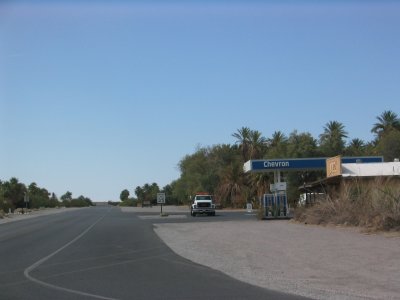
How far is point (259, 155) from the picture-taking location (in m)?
91.9

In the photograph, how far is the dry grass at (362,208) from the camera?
79.2 feet

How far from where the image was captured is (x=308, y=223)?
3262 centimetres

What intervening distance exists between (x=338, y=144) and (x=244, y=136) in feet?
51.7

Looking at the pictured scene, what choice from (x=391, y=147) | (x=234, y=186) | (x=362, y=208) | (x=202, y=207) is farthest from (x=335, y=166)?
(x=234, y=186)

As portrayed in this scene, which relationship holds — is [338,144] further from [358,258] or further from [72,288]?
[72,288]

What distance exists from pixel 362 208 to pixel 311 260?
1207 centimetres

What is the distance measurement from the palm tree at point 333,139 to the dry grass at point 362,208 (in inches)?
2002

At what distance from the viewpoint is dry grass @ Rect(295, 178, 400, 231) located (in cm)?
2414

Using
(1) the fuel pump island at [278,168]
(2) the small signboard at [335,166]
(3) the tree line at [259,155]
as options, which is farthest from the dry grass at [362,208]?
(3) the tree line at [259,155]

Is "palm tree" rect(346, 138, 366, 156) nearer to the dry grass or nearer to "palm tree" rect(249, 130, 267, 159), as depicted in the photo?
"palm tree" rect(249, 130, 267, 159)

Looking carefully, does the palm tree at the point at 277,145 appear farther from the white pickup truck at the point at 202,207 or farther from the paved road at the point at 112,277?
the paved road at the point at 112,277

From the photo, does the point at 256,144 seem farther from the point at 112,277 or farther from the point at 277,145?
the point at 112,277

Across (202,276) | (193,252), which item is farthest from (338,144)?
(202,276)

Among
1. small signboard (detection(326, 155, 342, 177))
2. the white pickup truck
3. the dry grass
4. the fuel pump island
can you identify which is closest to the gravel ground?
the dry grass
